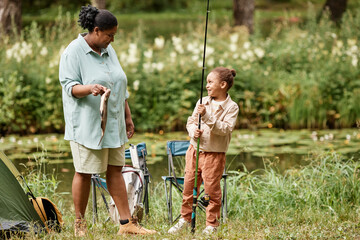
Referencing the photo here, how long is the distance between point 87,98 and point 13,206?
0.93 metres

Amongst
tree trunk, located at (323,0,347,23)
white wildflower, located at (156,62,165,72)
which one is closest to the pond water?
white wildflower, located at (156,62,165,72)

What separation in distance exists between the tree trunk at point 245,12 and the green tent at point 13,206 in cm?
953

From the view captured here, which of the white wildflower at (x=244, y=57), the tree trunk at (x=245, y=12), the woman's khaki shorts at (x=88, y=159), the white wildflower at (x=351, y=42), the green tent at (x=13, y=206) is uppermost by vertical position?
the tree trunk at (x=245, y=12)

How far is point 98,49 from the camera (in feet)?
13.0

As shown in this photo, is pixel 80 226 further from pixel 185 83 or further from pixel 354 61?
pixel 354 61

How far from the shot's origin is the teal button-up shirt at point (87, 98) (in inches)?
150

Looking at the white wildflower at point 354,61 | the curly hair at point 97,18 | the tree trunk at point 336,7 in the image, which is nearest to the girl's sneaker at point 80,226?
the curly hair at point 97,18

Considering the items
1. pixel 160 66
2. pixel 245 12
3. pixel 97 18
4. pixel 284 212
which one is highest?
pixel 245 12

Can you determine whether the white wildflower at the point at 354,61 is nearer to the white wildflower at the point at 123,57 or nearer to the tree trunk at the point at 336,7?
the white wildflower at the point at 123,57

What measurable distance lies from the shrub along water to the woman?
4687mm

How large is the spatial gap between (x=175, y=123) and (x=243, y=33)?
2.78 metres

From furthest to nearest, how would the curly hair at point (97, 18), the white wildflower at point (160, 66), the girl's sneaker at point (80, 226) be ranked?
the white wildflower at point (160, 66) → the girl's sneaker at point (80, 226) → the curly hair at point (97, 18)

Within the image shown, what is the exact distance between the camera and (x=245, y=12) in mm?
12875

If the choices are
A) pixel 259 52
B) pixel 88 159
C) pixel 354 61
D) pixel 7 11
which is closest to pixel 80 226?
pixel 88 159
